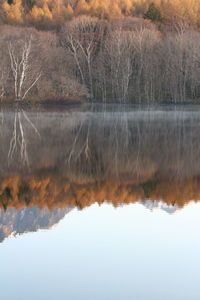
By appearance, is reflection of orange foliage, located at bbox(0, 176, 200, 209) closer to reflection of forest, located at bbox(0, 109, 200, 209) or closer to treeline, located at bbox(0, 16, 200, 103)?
reflection of forest, located at bbox(0, 109, 200, 209)

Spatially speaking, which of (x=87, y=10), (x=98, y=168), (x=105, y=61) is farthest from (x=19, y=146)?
Answer: (x=87, y=10)

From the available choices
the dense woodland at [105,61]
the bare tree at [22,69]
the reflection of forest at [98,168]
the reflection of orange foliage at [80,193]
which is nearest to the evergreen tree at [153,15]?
the dense woodland at [105,61]

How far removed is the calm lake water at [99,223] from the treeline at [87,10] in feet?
207

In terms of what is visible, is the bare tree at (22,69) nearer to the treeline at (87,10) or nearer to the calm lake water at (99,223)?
the treeline at (87,10)

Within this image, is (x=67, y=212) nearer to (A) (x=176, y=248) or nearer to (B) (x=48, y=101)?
(A) (x=176, y=248)

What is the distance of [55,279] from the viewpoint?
7676 mm

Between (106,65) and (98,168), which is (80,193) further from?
(106,65)

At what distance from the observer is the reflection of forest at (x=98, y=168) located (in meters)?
13.1

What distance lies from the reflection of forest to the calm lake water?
0.03 m

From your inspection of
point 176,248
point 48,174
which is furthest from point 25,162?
point 176,248

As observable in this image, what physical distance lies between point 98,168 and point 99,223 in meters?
6.56

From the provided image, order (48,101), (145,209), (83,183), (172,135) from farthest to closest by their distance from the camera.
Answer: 1. (48,101)
2. (172,135)
3. (83,183)
4. (145,209)

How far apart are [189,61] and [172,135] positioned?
130 feet

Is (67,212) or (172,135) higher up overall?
(67,212)
